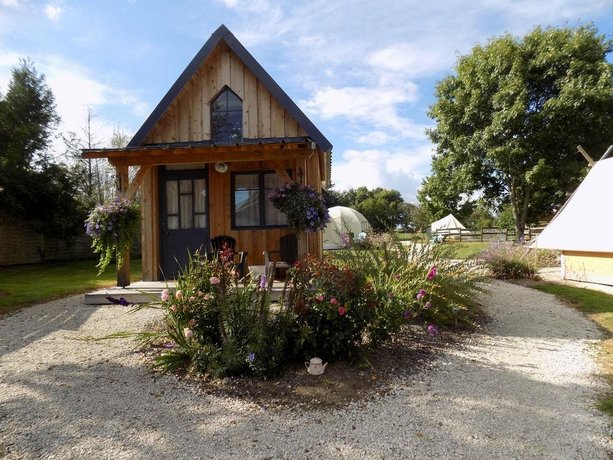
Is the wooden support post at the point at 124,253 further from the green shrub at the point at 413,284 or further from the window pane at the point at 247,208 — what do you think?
the green shrub at the point at 413,284

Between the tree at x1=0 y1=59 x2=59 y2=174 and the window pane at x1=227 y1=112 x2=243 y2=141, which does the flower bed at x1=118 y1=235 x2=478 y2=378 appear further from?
the tree at x1=0 y1=59 x2=59 y2=174

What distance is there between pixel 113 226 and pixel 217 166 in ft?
8.72

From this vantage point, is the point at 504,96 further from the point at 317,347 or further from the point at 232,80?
the point at 317,347

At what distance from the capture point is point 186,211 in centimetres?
874

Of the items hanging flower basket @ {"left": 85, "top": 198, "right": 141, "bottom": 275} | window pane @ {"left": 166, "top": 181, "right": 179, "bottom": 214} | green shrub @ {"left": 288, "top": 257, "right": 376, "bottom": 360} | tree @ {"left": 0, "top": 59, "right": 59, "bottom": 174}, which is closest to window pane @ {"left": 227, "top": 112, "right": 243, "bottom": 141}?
window pane @ {"left": 166, "top": 181, "right": 179, "bottom": 214}

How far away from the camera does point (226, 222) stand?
8.59 metres

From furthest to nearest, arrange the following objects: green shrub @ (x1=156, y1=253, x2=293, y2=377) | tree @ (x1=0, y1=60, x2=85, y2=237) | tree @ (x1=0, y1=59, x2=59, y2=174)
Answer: tree @ (x1=0, y1=59, x2=59, y2=174) < tree @ (x1=0, y1=60, x2=85, y2=237) < green shrub @ (x1=156, y1=253, x2=293, y2=377)

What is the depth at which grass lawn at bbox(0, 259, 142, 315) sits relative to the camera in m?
7.99

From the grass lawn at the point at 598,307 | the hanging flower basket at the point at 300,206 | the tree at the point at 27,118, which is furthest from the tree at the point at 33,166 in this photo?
the grass lawn at the point at 598,307

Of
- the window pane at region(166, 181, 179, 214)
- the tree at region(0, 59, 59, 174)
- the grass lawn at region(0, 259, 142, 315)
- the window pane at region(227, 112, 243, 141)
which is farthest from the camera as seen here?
the tree at region(0, 59, 59, 174)

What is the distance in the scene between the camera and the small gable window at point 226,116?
8.91m

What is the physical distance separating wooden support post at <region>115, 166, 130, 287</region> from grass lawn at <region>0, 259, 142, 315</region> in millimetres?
2105

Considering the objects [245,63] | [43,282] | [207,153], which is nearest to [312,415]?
[207,153]

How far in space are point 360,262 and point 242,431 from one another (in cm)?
339
